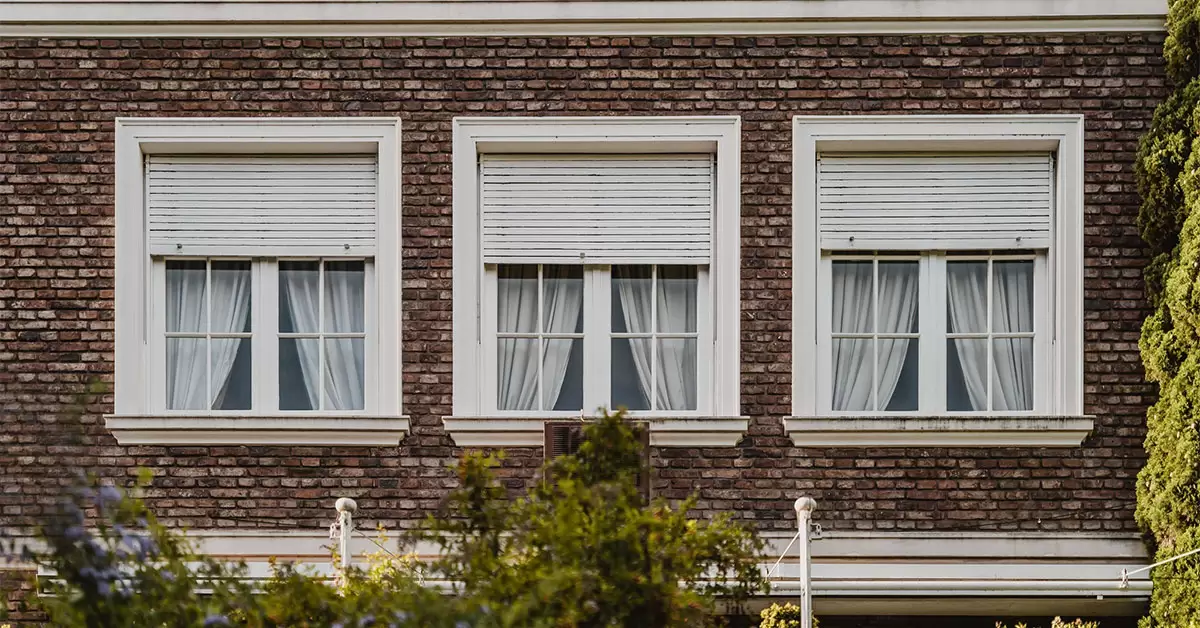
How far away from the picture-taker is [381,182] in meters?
8.46

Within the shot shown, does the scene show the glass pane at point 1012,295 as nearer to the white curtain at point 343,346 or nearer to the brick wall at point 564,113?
the brick wall at point 564,113

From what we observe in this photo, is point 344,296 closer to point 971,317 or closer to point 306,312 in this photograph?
point 306,312

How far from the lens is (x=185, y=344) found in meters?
8.65

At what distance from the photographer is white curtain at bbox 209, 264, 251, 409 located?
8633 mm

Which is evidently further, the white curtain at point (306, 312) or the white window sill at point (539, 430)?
the white curtain at point (306, 312)

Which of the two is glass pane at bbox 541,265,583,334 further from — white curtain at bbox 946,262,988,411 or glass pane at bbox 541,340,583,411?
white curtain at bbox 946,262,988,411

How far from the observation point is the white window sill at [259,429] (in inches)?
324

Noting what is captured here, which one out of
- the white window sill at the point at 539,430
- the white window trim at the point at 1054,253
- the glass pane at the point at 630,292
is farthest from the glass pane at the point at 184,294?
the white window trim at the point at 1054,253

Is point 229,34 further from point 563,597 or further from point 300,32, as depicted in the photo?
point 563,597

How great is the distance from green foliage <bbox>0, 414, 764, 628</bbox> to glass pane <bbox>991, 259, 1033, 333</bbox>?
4.40 meters

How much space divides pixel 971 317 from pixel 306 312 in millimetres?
4507

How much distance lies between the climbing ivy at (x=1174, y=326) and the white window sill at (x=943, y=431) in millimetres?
515

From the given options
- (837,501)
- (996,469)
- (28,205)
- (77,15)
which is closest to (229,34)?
(77,15)

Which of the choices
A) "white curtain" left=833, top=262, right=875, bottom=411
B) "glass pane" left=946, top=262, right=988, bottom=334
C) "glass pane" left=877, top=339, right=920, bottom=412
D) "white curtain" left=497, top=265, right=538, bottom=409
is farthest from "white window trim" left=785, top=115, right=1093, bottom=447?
"white curtain" left=497, top=265, right=538, bottom=409
